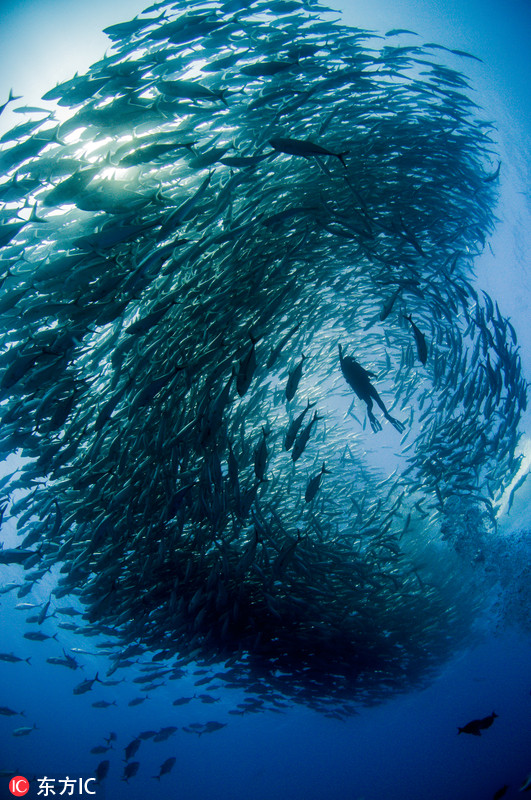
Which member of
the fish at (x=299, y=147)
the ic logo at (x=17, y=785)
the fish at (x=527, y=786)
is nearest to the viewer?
the fish at (x=299, y=147)

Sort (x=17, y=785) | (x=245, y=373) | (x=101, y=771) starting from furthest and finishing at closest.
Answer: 1. (x=17, y=785)
2. (x=101, y=771)
3. (x=245, y=373)

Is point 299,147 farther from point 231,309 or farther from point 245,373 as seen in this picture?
point 231,309

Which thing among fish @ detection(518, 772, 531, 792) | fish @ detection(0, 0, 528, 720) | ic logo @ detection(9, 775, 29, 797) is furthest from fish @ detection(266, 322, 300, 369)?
ic logo @ detection(9, 775, 29, 797)

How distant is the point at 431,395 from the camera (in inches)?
311

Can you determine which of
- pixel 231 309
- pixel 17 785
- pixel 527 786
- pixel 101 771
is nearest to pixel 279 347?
pixel 231 309

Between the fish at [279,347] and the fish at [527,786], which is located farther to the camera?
the fish at [527,786]

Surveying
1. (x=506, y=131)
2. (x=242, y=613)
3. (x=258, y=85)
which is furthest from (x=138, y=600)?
(x=506, y=131)

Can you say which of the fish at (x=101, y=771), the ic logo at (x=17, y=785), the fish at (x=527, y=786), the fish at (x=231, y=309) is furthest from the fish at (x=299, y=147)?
the ic logo at (x=17, y=785)

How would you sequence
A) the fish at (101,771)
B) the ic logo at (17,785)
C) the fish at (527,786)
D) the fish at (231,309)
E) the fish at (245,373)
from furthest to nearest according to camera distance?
1. the ic logo at (17,785)
2. the fish at (101,771)
3. the fish at (527,786)
4. the fish at (231,309)
5. the fish at (245,373)

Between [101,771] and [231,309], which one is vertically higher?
[231,309]

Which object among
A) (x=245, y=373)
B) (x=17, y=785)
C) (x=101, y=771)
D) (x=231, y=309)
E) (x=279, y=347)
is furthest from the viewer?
(x=17, y=785)

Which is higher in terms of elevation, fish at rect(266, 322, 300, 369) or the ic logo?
fish at rect(266, 322, 300, 369)

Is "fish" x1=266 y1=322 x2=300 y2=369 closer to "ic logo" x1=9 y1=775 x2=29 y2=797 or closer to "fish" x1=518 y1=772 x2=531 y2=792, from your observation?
"fish" x1=518 y1=772 x2=531 y2=792

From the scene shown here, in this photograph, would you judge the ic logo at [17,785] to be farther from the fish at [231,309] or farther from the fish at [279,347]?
the fish at [279,347]
